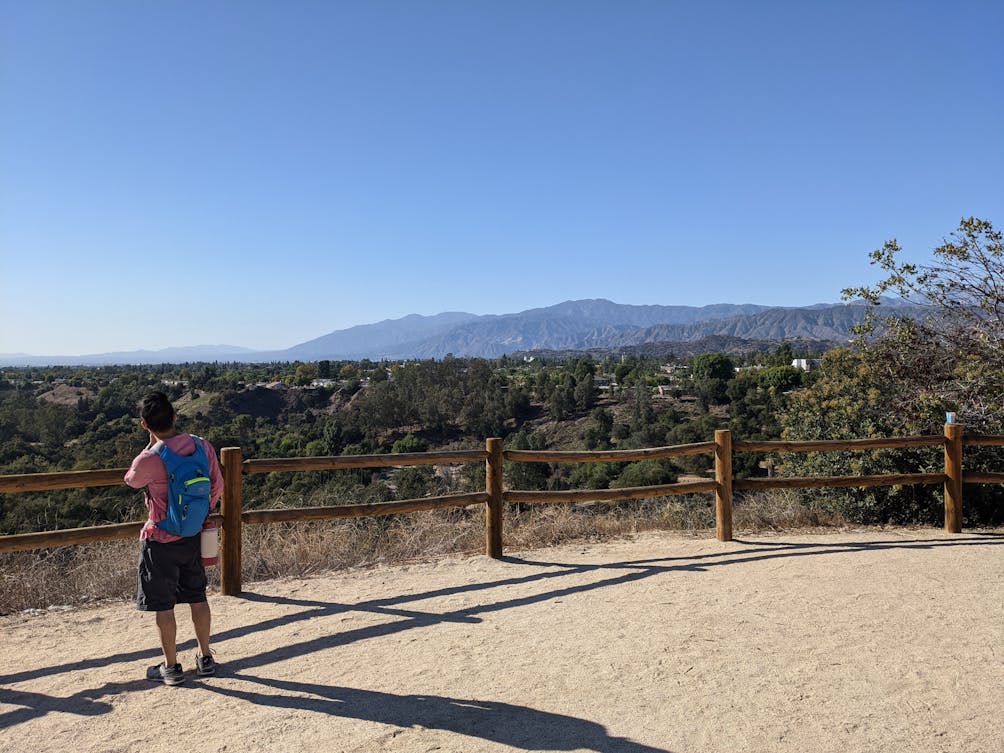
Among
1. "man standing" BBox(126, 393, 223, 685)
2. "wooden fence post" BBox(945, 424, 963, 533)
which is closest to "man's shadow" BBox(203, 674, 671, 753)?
"man standing" BBox(126, 393, 223, 685)

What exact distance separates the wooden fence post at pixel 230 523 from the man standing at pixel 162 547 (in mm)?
1629

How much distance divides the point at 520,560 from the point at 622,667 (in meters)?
2.72

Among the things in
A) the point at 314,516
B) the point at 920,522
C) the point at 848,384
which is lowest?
the point at 920,522

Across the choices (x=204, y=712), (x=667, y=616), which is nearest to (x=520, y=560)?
(x=667, y=616)

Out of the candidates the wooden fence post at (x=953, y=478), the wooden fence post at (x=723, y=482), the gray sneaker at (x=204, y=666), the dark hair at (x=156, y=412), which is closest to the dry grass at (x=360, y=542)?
the wooden fence post at (x=723, y=482)

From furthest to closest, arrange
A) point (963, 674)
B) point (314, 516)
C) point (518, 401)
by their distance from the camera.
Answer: point (518, 401), point (314, 516), point (963, 674)

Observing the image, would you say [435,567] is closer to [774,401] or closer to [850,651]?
[850,651]

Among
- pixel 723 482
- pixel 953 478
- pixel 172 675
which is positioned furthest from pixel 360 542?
pixel 953 478

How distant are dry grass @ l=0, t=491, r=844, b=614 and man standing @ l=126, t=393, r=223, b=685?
2092mm

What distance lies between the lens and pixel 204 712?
386 cm

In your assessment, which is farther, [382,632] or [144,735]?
[382,632]

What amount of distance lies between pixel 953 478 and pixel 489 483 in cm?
519

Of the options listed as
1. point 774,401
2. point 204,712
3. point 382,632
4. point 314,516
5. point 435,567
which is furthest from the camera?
point 774,401

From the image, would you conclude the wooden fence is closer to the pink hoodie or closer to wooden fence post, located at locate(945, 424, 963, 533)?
wooden fence post, located at locate(945, 424, 963, 533)
